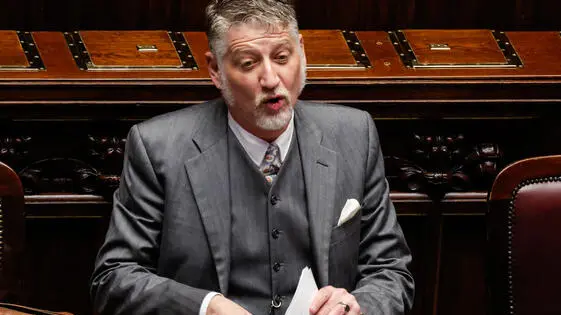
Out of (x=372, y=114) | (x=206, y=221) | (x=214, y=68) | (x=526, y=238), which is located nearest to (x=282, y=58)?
(x=214, y=68)

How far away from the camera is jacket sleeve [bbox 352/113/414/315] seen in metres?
2.44

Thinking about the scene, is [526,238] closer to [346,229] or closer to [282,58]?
[346,229]

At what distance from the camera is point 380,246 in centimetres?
250

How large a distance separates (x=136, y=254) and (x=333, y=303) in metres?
0.49

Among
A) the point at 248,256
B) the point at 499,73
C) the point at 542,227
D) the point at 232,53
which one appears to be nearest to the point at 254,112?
the point at 232,53

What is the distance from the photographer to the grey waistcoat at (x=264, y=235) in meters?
2.45

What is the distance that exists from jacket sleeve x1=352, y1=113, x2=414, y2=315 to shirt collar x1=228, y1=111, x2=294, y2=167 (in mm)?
206

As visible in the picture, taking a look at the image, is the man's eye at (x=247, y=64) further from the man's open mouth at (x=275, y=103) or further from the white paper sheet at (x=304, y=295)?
the white paper sheet at (x=304, y=295)

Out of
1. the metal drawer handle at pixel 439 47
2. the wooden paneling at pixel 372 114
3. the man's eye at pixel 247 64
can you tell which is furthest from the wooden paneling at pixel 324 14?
the man's eye at pixel 247 64

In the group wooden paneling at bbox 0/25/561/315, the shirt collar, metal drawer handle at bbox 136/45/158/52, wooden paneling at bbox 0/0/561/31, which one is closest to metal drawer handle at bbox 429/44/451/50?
wooden paneling at bbox 0/25/561/315

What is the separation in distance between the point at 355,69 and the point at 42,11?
129 centimetres

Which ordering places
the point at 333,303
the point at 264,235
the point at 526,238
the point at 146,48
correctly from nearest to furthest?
the point at 333,303, the point at 526,238, the point at 264,235, the point at 146,48

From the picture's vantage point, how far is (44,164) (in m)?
3.40

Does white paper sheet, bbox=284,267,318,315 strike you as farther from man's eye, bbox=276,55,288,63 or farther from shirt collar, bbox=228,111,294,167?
man's eye, bbox=276,55,288,63
